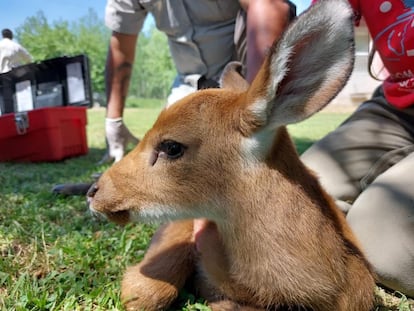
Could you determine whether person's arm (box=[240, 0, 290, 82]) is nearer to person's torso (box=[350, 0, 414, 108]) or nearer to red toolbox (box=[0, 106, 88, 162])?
person's torso (box=[350, 0, 414, 108])

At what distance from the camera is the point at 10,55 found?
340 inches

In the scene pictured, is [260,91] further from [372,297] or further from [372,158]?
[372,158]

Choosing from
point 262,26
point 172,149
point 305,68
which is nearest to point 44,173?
point 262,26

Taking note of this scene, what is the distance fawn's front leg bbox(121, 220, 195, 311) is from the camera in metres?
1.57

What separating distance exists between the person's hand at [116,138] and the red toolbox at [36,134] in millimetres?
764

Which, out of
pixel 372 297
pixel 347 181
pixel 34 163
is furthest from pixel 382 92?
pixel 34 163

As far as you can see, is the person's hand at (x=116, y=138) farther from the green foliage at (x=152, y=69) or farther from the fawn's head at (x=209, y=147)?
the green foliage at (x=152, y=69)

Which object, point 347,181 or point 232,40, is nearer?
point 347,181

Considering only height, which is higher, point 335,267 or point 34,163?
point 335,267

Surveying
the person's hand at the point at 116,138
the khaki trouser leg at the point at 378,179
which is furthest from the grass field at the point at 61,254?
the person's hand at the point at 116,138

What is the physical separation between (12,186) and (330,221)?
2700 millimetres

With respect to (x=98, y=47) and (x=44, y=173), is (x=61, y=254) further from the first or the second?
(x=98, y=47)

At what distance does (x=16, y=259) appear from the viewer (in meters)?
1.92

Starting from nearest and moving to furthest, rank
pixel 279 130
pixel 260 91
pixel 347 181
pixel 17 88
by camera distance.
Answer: pixel 260 91
pixel 279 130
pixel 347 181
pixel 17 88
